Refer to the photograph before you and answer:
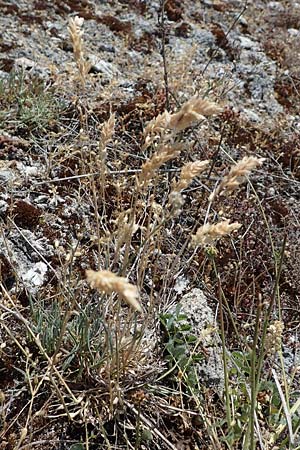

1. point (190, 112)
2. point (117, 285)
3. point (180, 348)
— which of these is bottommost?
point (180, 348)

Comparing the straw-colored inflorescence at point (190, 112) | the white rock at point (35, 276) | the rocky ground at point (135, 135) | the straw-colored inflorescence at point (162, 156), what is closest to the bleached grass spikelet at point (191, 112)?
the straw-colored inflorescence at point (190, 112)

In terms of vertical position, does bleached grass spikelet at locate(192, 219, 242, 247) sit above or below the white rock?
above

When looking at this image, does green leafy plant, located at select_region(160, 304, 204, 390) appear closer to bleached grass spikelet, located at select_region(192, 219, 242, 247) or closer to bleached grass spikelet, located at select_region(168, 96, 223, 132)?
bleached grass spikelet, located at select_region(192, 219, 242, 247)

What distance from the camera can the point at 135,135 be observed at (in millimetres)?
4391

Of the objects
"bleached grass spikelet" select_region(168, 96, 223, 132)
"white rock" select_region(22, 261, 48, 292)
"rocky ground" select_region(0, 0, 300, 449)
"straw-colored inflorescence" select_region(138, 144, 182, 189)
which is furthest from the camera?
"rocky ground" select_region(0, 0, 300, 449)

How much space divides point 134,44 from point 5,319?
413cm

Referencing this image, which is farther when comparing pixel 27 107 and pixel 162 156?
pixel 27 107

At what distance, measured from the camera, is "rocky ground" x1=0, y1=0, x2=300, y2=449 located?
314 cm

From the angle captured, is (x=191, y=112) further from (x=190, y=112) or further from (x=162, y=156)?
(x=162, y=156)

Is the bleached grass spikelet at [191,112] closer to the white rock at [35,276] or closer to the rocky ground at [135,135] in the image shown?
the rocky ground at [135,135]

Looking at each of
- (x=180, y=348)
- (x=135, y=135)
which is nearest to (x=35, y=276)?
(x=180, y=348)

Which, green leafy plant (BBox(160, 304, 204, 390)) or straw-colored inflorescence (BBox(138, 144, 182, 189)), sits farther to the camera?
green leafy plant (BBox(160, 304, 204, 390))

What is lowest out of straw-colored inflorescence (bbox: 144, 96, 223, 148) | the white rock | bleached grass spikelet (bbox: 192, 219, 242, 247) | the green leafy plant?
the green leafy plant

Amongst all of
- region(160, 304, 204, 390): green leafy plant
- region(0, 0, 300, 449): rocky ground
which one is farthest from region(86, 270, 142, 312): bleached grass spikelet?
region(160, 304, 204, 390): green leafy plant
